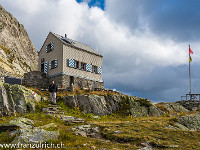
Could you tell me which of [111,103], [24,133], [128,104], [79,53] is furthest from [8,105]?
[79,53]

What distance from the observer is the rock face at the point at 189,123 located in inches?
521

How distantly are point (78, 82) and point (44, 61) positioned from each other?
7.77 m

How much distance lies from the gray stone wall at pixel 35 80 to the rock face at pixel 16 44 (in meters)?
38.8

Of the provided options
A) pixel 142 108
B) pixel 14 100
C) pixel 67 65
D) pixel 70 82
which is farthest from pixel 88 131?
pixel 67 65

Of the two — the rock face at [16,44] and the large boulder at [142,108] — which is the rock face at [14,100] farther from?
the rock face at [16,44]

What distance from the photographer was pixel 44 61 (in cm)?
3191

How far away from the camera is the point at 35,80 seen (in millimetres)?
28344

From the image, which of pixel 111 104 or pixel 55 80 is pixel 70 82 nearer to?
pixel 55 80

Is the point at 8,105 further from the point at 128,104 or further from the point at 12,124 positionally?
the point at 128,104

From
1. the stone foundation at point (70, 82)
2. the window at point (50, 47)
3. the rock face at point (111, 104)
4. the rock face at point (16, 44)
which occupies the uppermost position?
the rock face at point (16, 44)

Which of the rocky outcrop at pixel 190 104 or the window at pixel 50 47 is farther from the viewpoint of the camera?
the rocky outcrop at pixel 190 104

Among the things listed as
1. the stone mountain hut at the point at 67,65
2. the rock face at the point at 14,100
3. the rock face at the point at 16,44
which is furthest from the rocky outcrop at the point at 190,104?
the rock face at the point at 16,44

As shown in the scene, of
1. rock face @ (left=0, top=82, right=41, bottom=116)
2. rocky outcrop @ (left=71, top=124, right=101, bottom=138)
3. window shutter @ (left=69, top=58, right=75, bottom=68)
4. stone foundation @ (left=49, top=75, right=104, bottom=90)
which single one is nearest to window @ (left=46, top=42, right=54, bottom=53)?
window shutter @ (left=69, top=58, right=75, bottom=68)

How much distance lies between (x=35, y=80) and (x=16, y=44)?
60829 millimetres
